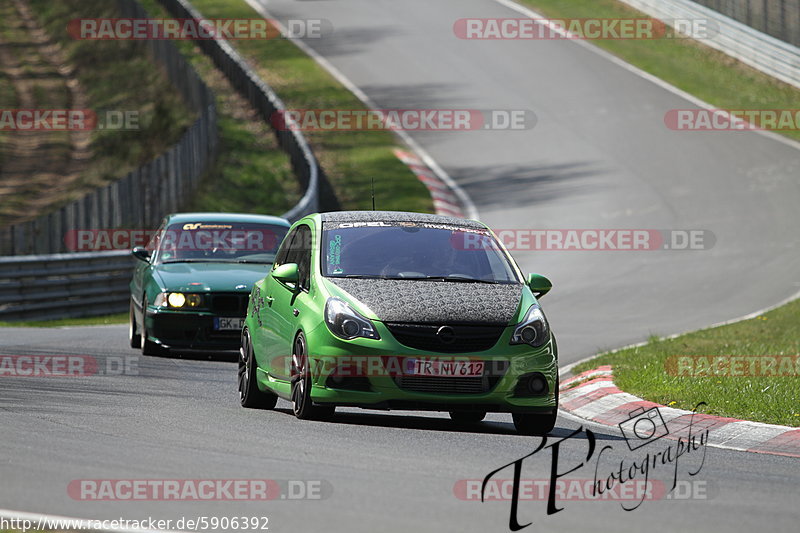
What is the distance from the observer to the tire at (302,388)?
10141mm

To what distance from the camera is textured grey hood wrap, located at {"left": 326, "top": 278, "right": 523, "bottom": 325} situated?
32.7ft

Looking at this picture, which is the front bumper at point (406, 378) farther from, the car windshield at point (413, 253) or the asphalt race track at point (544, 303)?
the car windshield at point (413, 253)

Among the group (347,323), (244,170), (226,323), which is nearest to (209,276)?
(226,323)

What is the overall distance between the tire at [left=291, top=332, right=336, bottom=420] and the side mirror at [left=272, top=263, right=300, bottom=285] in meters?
0.56

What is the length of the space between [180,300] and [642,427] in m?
5.92

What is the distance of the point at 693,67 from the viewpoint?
4216 cm

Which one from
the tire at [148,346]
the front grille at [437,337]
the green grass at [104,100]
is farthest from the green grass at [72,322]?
the green grass at [104,100]

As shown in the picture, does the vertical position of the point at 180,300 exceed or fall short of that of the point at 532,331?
it falls short

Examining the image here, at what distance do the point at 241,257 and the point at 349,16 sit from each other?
3562 cm

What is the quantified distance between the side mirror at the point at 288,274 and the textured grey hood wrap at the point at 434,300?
14.6 inches

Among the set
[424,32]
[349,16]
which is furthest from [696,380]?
[349,16]

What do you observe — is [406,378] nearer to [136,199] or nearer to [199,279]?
[199,279]

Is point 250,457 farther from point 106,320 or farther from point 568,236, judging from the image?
point 568,236

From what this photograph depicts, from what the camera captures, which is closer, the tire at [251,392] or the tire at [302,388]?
the tire at [302,388]
